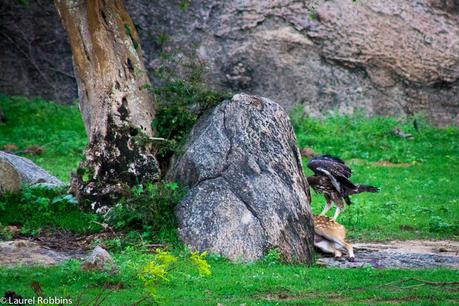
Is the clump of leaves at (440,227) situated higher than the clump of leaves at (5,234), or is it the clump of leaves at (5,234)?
the clump of leaves at (440,227)

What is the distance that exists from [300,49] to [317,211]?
8091mm

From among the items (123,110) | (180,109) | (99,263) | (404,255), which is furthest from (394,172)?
(99,263)

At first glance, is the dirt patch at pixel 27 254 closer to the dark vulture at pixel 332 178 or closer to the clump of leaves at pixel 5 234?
the clump of leaves at pixel 5 234

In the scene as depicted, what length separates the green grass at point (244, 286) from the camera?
27.9 feet

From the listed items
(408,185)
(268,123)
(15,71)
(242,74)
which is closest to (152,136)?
(268,123)

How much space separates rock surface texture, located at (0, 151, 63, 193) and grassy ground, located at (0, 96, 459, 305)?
0.28 m

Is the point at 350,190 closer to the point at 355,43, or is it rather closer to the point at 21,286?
the point at 21,286

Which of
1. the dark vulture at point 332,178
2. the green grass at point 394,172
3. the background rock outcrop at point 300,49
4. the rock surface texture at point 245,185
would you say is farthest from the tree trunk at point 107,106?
the background rock outcrop at point 300,49

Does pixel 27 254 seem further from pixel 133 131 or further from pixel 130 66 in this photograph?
pixel 130 66

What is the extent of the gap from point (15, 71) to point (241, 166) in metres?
12.4

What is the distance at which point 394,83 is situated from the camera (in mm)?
21969

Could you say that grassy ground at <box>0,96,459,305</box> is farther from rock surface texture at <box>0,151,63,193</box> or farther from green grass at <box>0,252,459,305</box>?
rock surface texture at <box>0,151,63,193</box>

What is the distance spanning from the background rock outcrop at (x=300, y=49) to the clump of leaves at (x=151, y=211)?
1006 centimetres

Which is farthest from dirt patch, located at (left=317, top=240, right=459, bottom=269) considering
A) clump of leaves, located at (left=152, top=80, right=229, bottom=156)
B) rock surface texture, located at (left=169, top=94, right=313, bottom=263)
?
clump of leaves, located at (left=152, top=80, right=229, bottom=156)
